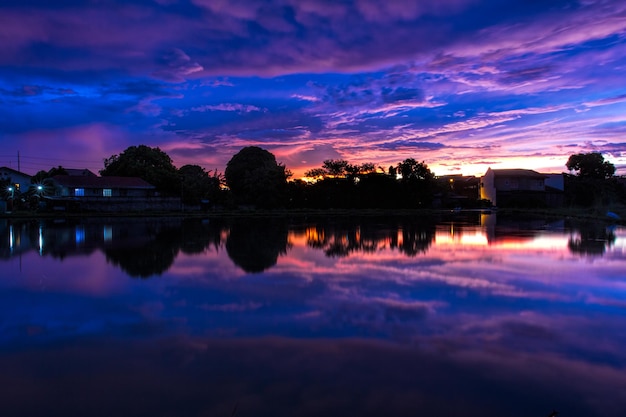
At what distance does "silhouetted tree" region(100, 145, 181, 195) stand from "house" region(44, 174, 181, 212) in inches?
82.9

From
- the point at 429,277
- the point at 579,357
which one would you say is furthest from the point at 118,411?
the point at 429,277

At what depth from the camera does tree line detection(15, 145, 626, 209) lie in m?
47.9

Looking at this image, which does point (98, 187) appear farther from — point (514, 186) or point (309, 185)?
point (514, 186)

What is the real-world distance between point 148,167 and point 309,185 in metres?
20.7

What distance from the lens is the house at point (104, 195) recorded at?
140ft

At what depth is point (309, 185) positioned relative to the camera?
168 feet

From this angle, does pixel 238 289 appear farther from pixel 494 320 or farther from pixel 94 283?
pixel 494 320

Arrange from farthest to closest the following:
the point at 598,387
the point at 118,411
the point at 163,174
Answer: the point at 163,174 < the point at 598,387 < the point at 118,411

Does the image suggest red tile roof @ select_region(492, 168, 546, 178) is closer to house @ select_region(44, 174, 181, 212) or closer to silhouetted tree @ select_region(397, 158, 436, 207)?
silhouetted tree @ select_region(397, 158, 436, 207)

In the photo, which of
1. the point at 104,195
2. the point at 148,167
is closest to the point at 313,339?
the point at 104,195

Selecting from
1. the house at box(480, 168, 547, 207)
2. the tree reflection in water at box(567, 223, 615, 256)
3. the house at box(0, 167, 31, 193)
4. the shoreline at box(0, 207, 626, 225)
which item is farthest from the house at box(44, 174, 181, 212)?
the house at box(480, 168, 547, 207)

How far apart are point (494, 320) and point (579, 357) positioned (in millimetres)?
1562

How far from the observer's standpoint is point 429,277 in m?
10.3

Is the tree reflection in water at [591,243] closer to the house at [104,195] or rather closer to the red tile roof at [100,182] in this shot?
the house at [104,195]
